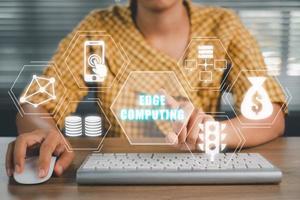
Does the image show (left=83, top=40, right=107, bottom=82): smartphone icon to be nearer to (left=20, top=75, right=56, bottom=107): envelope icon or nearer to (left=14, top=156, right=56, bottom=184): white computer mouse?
(left=20, top=75, right=56, bottom=107): envelope icon

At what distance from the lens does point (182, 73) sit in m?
0.91

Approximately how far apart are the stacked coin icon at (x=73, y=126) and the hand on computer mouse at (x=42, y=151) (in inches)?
1.6

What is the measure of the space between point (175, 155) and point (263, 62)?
0.25m

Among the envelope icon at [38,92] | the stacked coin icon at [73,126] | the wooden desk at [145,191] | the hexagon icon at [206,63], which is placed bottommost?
the wooden desk at [145,191]

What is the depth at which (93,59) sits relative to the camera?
0.87 metres

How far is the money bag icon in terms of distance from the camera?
898 millimetres

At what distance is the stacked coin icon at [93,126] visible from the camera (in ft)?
2.97

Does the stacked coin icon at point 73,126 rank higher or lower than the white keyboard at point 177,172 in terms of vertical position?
higher

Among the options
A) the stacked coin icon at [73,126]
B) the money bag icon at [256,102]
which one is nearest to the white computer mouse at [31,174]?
the stacked coin icon at [73,126]

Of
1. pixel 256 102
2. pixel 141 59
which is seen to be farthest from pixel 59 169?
pixel 256 102

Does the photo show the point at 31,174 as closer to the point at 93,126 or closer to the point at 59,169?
the point at 59,169

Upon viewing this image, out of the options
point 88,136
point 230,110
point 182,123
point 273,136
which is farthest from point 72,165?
point 273,136

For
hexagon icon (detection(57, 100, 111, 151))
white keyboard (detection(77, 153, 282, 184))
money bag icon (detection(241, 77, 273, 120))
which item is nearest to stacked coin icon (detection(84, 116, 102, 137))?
hexagon icon (detection(57, 100, 111, 151))

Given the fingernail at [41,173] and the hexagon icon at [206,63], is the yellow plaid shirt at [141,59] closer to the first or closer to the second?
the hexagon icon at [206,63]
